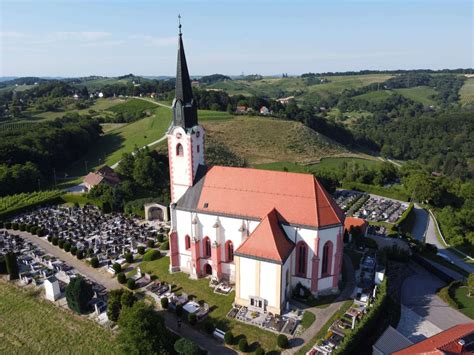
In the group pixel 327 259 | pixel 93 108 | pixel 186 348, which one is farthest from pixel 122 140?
pixel 186 348

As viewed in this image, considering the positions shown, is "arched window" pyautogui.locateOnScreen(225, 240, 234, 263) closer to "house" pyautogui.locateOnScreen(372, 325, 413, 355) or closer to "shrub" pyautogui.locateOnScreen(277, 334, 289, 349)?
"shrub" pyautogui.locateOnScreen(277, 334, 289, 349)

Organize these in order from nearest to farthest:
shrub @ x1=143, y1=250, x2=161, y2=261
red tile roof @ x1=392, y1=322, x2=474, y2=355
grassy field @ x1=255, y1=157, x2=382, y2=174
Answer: red tile roof @ x1=392, y1=322, x2=474, y2=355, shrub @ x1=143, y1=250, x2=161, y2=261, grassy field @ x1=255, y1=157, x2=382, y2=174

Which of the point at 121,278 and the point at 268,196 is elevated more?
the point at 268,196

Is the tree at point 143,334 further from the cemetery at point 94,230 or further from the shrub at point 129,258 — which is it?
the cemetery at point 94,230

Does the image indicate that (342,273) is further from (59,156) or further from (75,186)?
(59,156)

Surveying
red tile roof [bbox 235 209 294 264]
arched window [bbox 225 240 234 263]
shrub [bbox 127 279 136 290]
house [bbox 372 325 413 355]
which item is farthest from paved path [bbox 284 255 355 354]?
shrub [bbox 127 279 136 290]

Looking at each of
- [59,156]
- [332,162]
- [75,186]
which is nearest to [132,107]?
[59,156]

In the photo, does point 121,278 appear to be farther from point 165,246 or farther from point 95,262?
point 165,246
